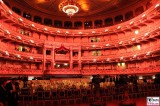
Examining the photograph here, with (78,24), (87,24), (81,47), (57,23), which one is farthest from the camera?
(78,24)

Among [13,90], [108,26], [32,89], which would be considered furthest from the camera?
[108,26]

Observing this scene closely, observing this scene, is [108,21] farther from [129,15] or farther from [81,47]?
[81,47]

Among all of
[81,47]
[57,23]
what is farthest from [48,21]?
[81,47]

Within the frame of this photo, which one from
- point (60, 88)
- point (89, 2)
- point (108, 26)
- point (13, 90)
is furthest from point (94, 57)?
point (13, 90)

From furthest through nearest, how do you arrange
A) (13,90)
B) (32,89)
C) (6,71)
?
(6,71) < (32,89) < (13,90)

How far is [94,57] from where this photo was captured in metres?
41.0

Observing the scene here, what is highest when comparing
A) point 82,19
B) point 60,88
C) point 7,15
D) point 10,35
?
point 82,19

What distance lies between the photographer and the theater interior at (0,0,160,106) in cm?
2978

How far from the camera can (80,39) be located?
44.0m

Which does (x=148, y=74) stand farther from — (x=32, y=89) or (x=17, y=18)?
(x=17, y=18)

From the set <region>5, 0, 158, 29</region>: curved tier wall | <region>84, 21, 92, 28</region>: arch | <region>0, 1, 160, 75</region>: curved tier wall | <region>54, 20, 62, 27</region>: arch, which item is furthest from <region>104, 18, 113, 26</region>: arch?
<region>54, 20, 62, 27</region>: arch

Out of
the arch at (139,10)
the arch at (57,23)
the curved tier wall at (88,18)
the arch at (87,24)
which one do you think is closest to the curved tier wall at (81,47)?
the arch at (87,24)

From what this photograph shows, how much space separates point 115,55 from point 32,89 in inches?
1131

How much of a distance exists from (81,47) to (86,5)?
9.94 metres
